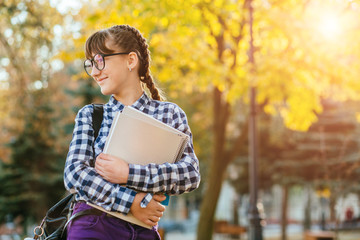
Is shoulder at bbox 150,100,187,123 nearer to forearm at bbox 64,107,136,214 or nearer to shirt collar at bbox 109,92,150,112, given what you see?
shirt collar at bbox 109,92,150,112

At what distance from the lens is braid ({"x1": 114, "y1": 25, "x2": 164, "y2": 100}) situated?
2.28 m

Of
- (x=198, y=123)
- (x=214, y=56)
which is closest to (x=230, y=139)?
(x=198, y=123)

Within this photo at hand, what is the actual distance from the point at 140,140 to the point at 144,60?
47cm

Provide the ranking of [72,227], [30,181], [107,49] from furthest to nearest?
[30,181]
[107,49]
[72,227]

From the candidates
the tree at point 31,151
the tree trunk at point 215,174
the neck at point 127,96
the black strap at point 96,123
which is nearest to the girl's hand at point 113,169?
the black strap at point 96,123

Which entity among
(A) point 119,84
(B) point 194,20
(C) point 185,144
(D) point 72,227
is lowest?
(D) point 72,227

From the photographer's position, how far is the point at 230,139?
923 inches

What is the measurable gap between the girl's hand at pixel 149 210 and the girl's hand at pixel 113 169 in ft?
0.32

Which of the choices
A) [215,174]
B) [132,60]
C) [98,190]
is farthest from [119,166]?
[215,174]

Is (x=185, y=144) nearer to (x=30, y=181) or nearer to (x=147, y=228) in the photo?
(x=147, y=228)

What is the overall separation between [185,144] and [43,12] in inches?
406

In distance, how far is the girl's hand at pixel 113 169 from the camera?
1966 millimetres

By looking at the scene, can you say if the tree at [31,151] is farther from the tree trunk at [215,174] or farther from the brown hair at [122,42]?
the brown hair at [122,42]

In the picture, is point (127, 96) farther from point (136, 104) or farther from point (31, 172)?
point (31, 172)
